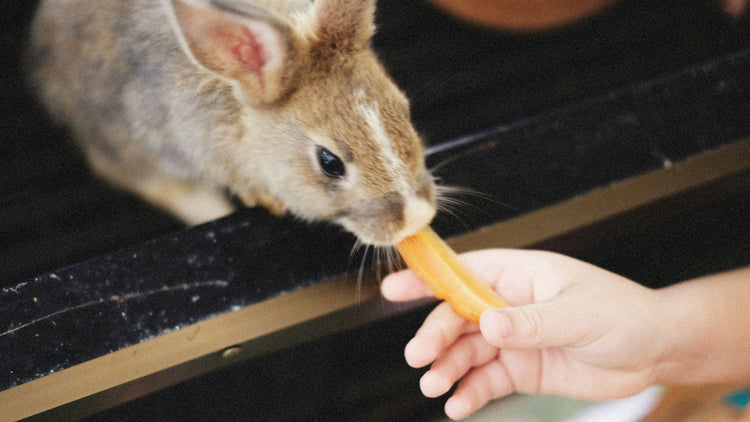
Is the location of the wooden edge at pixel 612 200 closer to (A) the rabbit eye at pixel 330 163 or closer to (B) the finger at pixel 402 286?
(B) the finger at pixel 402 286

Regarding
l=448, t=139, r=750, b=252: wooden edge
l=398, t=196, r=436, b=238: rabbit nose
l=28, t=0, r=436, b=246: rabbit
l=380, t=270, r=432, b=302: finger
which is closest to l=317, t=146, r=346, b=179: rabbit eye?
l=28, t=0, r=436, b=246: rabbit

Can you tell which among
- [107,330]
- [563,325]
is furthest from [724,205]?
[107,330]

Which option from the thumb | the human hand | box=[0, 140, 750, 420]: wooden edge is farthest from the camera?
box=[0, 140, 750, 420]: wooden edge

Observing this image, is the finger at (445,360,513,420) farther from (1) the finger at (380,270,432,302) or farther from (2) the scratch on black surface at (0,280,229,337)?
(2) the scratch on black surface at (0,280,229,337)

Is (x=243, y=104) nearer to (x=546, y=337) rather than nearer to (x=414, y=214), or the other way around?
(x=414, y=214)

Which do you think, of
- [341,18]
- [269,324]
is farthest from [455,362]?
[341,18]

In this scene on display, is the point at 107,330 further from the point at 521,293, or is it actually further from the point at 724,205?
the point at 724,205
